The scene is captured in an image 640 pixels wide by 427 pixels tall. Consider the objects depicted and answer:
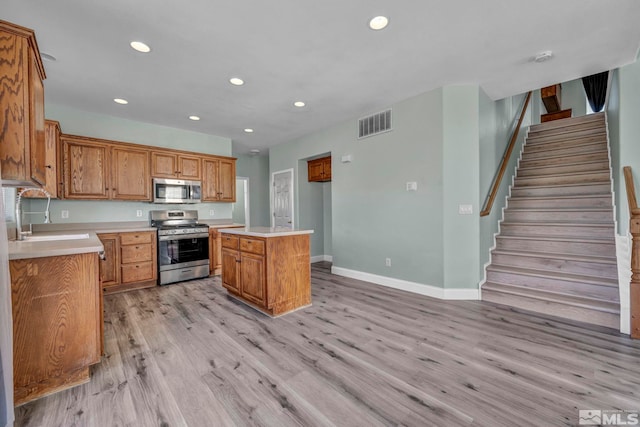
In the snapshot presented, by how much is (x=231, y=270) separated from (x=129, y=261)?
177cm

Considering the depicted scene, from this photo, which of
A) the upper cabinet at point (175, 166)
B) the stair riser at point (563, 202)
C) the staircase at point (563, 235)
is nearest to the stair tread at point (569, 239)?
the staircase at point (563, 235)

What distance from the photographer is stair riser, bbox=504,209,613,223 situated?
141 inches

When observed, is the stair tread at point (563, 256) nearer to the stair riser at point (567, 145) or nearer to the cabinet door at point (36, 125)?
the stair riser at point (567, 145)

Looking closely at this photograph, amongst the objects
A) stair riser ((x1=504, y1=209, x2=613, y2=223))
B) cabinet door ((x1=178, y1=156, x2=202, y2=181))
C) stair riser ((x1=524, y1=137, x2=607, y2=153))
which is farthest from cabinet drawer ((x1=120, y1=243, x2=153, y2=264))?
stair riser ((x1=524, y1=137, x2=607, y2=153))

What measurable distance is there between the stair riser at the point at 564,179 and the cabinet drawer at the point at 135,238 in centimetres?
627

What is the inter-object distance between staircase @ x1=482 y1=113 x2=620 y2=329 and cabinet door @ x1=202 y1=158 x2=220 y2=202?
188 inches

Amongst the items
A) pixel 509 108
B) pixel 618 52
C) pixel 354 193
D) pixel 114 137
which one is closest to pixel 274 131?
pixel 354 193

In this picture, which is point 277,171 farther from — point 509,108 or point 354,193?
point 509,108

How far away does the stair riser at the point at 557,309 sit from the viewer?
2639mm

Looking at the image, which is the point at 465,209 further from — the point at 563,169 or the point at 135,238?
the point at 135,238

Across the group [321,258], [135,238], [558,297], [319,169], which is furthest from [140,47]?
[558,297]

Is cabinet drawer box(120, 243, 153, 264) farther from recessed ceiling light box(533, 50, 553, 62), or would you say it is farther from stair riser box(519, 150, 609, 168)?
stair riser box(519, 150, 609, 168)

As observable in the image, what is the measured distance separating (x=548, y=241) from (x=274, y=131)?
476cm

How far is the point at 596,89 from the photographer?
6582 mm
